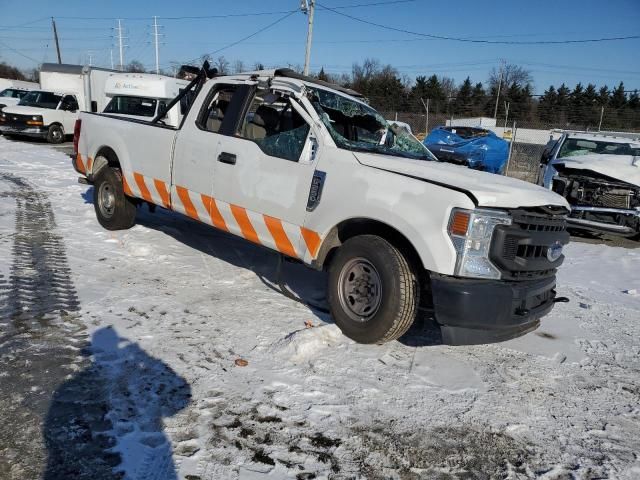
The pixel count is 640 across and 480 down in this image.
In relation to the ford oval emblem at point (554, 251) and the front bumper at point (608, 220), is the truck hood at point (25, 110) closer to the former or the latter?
the front bumper at point (608, 220)

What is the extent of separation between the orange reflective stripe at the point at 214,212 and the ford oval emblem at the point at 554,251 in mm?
2893

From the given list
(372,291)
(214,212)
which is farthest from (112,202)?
(372,291)

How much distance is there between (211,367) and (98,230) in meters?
4.08

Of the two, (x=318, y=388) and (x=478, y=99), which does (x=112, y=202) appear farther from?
(x=478, y=99)

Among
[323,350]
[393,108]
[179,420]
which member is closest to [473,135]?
[323,350]

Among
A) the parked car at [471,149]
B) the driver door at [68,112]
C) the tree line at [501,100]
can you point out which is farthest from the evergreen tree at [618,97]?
the driver door at [68,112]

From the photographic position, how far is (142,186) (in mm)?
5891

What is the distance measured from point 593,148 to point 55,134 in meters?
17.4

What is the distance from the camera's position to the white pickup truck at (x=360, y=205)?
3.41 meters

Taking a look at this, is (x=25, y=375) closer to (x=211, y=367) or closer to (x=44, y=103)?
(x=211, y=367)

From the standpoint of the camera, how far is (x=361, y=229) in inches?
158

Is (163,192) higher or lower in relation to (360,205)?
lower

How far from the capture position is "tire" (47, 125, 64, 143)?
59.7 ft

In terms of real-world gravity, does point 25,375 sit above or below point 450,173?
below
